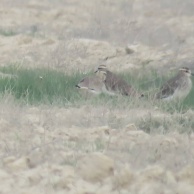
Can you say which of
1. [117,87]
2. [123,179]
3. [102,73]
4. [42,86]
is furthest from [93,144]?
[102,73]

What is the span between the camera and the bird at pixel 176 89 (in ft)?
38.8

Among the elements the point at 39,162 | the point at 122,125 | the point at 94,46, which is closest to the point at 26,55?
the point at 94,46

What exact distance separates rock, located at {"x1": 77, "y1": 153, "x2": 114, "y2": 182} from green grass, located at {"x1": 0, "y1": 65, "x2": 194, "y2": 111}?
2.98m

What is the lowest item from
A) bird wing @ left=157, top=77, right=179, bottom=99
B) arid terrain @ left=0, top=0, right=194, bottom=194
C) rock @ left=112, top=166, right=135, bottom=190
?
bird wing @ left=157, top=77, right=179, bottom=99

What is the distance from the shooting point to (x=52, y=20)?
74.8 feet

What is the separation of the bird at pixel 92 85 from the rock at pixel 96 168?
415 centimetres

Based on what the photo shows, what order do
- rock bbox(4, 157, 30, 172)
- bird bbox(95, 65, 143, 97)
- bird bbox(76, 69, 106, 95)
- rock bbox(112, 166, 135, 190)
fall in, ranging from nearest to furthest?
rock bbox(112, 166, 135, 190) < rock bbox(4, 157, 30, 172) < bird bbox(95, 65, 143, 97) < bird bbox(76, 69, 106, 95)

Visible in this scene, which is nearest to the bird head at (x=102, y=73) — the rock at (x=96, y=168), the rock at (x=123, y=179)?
the rock at (x=96, y=168)

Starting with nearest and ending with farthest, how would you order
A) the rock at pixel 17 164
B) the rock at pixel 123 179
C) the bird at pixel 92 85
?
the rock at pixel 123 179
the rock at pixel 17 164
the bird at pixel 92 85

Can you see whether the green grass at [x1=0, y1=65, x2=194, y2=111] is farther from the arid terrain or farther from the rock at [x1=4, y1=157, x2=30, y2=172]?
the rock at [x1=4, y1=157, x2=30, y2=172]

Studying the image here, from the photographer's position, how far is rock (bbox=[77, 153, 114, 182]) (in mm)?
7652

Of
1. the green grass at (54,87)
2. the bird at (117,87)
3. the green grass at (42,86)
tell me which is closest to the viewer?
the green grass at (54,87)

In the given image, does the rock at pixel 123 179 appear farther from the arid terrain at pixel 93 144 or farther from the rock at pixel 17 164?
the rock at pixel 17 164

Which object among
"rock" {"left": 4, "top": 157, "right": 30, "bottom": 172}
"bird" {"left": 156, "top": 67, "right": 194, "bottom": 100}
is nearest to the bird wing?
"bird" {"left": 156, "top": 67, "right": 194, "bottom": 100}
